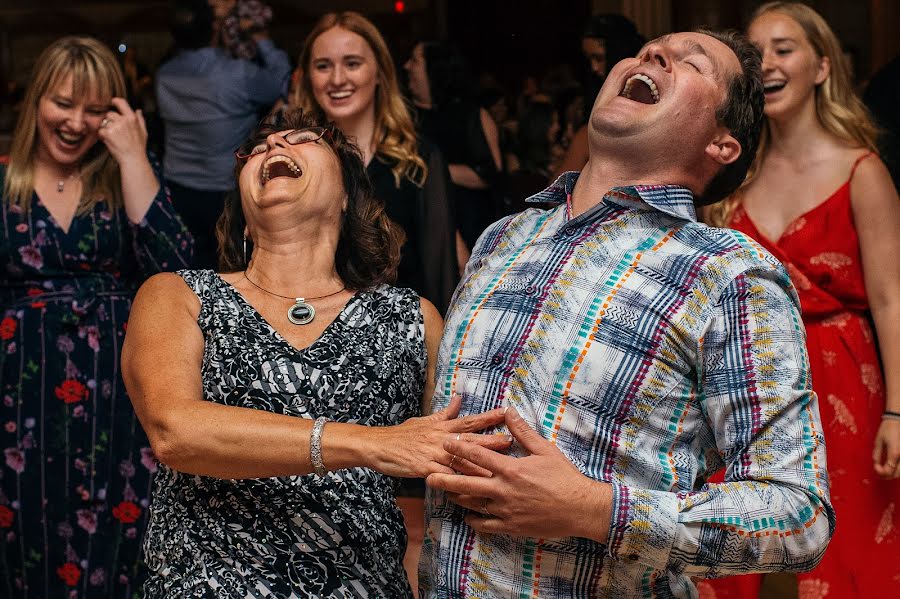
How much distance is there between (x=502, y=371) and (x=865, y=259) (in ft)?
4.74

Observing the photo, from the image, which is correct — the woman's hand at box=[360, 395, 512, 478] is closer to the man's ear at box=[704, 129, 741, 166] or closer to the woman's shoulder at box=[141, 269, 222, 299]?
the woman's shoulder at box=[141, 269, 222, 299]

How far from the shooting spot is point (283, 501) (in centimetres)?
192

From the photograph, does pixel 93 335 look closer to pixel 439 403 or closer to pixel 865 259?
pixel 439 403

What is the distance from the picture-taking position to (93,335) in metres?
3.18

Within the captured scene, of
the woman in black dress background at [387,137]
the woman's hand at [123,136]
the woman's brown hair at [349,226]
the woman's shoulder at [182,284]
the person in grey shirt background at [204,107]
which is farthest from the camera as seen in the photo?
the person in grey shirt background at [204,107]

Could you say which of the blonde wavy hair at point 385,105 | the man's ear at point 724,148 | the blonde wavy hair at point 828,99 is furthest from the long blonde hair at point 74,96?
the man's ear at point 724,148

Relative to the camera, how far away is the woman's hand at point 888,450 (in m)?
2.80

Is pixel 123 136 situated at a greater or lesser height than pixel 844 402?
greater

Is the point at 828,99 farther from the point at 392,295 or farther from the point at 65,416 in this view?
the point at 65,416

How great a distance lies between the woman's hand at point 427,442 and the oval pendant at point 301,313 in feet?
1.08

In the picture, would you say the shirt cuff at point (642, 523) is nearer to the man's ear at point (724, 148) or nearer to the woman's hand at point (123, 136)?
the man's ear at point (724, 148)

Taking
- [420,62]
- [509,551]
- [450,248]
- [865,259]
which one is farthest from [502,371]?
[420,62]

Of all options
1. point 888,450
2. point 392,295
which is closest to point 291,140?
point 392,295

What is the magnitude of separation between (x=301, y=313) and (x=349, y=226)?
0.94ft
